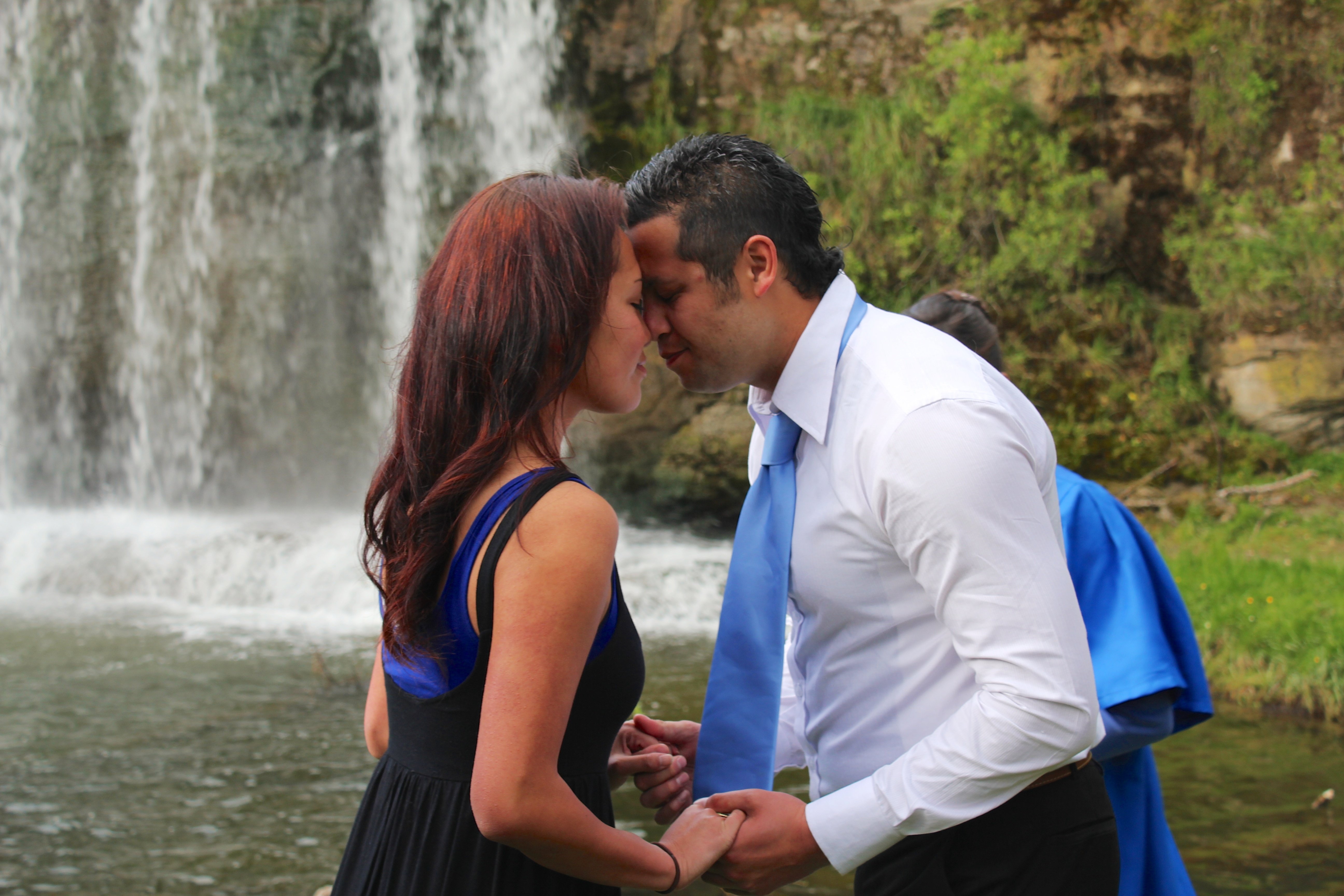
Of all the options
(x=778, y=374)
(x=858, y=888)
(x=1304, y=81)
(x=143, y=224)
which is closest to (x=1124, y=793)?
(x=858, y=888)

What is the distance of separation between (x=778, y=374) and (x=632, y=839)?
2.80 ft

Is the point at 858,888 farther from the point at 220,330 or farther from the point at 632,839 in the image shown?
the point at 220,330

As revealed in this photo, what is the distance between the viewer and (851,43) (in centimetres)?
1210

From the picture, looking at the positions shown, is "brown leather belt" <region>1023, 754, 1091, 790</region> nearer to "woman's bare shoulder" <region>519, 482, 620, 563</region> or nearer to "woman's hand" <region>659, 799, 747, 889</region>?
"woman's hand" <region>659, 799, 747, 889</region>

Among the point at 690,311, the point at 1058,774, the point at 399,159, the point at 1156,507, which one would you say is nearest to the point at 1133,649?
the point at 1058,774

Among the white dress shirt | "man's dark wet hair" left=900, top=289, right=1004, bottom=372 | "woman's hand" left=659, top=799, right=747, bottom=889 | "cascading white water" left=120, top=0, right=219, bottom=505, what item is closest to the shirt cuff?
the white dress shirt

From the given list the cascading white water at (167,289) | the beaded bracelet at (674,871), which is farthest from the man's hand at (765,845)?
the cascading white water at (167,289)

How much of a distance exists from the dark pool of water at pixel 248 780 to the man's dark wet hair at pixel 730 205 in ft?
8.69

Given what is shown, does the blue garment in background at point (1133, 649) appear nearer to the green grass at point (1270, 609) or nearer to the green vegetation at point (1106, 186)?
the green grass at point (1270, 609)

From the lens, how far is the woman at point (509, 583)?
147 centimetres

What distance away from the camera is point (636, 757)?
79.5 inches

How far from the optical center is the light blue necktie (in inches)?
74.2

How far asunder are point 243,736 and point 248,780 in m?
0.65

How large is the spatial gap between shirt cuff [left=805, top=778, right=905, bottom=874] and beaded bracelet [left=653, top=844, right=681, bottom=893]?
0.72ft
